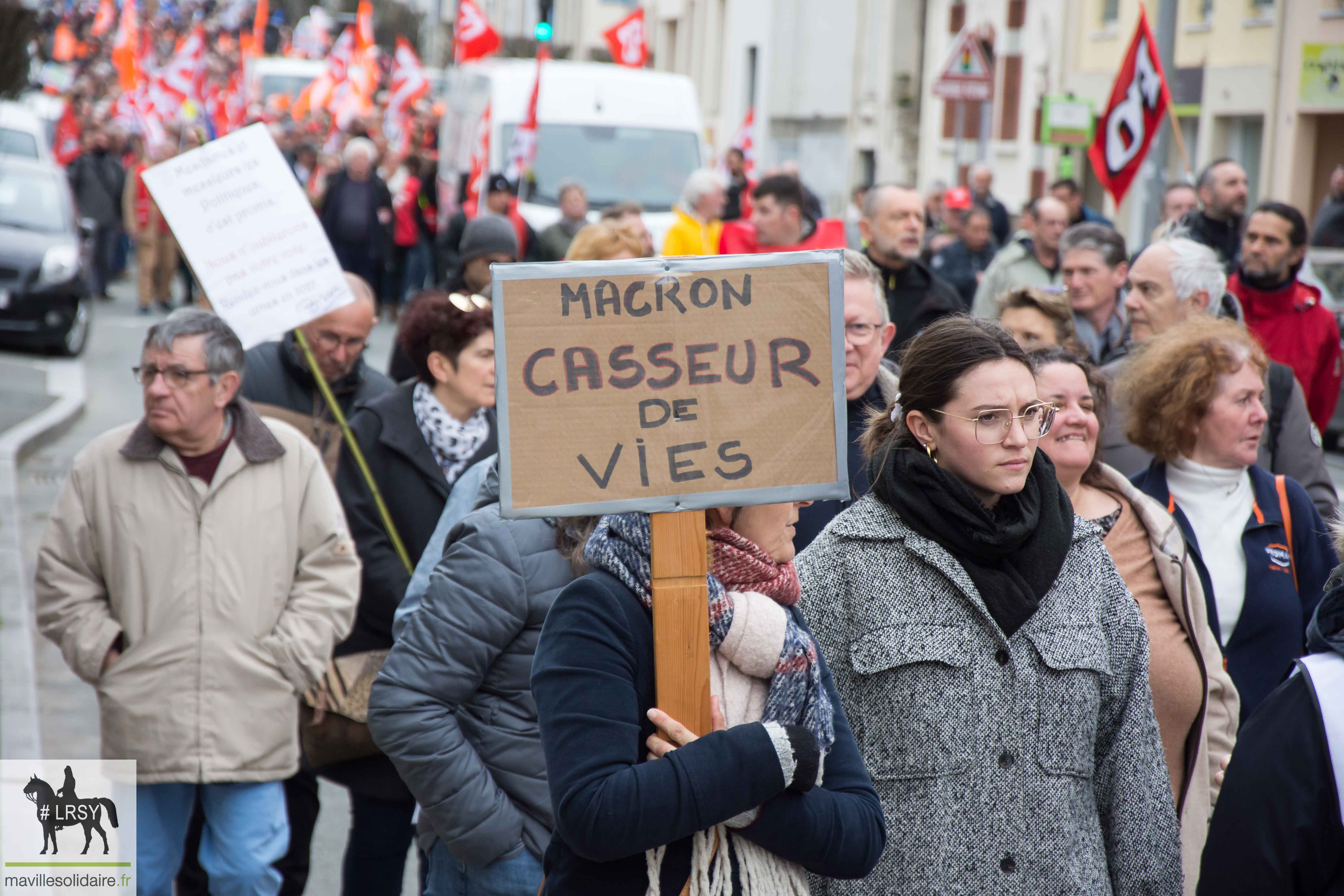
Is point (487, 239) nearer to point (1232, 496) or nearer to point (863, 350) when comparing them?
point (863, 350)

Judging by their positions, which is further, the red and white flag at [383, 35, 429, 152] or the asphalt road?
the red and white flag at [383, 35, 429, 152]

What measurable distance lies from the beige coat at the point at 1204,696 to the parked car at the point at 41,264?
13125 millimetres

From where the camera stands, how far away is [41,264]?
14.8m

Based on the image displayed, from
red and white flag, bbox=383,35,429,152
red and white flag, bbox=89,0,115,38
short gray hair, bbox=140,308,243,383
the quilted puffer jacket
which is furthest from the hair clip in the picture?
red and white flag, bbox=89,0,115,38

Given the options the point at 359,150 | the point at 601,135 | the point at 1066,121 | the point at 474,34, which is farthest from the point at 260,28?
the point at 1066,121

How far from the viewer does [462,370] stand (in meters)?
4.31

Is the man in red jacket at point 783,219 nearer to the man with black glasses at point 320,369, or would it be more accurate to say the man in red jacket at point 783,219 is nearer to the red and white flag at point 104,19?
the man with black glasses at point 320,369

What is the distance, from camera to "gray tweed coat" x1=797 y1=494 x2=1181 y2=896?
289 cm

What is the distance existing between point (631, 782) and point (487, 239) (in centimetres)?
474

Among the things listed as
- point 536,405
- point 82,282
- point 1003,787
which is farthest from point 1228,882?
point 82,282

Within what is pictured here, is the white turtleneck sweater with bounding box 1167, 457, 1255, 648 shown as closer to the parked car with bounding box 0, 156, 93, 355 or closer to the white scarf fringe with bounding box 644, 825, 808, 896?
the white scarf fringe with bounding box 644, 825, 808, 896

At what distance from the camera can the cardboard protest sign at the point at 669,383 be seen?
2.43 metres

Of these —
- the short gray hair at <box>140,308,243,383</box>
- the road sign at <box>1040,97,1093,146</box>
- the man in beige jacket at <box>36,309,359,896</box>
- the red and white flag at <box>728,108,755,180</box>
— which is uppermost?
the road sign at <box>1040,97,1093,146</box>

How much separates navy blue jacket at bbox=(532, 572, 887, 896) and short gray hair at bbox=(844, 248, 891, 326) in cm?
212
